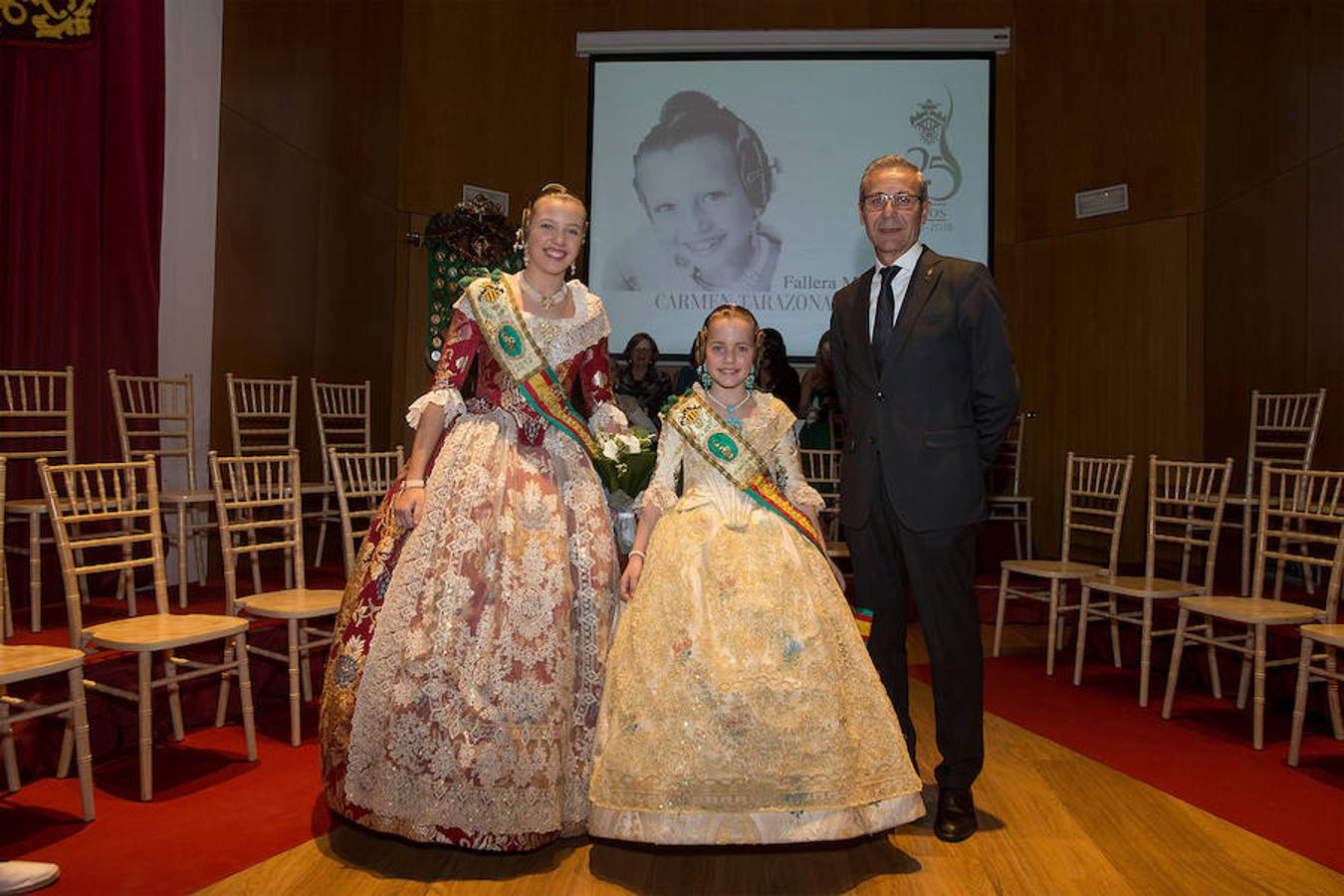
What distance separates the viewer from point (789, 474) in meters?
2.55

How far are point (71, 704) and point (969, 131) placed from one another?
6.78m

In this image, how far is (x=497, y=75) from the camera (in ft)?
24.5

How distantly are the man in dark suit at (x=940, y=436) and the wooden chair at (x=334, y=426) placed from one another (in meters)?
3.31

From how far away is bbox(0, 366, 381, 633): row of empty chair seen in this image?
3.79 metres

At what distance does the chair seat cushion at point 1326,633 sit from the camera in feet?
9.36

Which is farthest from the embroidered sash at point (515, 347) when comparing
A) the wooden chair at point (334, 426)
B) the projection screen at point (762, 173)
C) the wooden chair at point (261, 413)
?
the projection screen at point (762, 173)

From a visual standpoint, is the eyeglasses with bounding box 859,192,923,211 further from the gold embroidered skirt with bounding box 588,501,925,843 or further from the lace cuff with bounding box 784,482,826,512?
the gold embroidered skirt with bounding box 588,501,925,843

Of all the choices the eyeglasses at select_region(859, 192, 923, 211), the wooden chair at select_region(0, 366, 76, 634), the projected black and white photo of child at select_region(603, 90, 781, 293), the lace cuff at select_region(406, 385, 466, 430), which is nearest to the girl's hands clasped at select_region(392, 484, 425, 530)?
the lace cuff at select_region(406, 385, 466, 430)

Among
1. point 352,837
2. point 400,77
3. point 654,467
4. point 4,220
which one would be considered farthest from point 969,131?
point 352,837

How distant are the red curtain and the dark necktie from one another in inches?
138

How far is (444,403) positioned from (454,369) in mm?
113

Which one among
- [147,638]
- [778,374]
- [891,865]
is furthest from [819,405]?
[147,638]

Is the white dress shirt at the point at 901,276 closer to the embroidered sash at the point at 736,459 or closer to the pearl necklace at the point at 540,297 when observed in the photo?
the embroidered sash at the point at 736,459

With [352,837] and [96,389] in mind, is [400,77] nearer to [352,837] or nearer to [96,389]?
[96,389]
